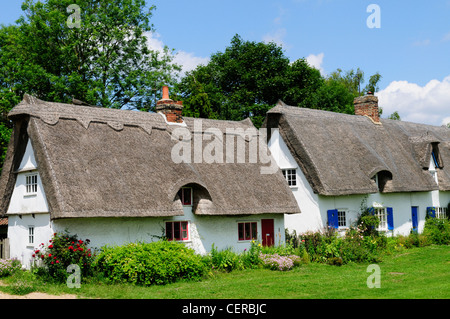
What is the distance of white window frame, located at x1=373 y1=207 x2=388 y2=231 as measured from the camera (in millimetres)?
26172

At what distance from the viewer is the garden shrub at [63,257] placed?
15.8 meters

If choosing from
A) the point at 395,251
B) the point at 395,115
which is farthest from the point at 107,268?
the point at 395,115

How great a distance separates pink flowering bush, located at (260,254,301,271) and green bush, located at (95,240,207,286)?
128 inches

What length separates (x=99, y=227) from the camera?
17500 mm

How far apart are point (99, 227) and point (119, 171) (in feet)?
7.16

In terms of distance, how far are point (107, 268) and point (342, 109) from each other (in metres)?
33.0

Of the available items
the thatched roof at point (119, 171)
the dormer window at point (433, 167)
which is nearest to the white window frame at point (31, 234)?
the thatched roof at point (119, 171)

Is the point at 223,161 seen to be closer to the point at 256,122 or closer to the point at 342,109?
the point at 256,122

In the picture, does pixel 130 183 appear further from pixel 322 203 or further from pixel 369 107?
pixel 369 107

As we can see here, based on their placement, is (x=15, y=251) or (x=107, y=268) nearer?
(x=107, y=268)

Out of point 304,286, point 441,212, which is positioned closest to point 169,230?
point 304,286

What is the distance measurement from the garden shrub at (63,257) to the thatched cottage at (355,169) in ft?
36.7

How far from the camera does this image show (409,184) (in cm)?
2700

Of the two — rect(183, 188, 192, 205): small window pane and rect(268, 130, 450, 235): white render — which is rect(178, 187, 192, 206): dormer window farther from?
rect(268, 130, 450, 235): white render
